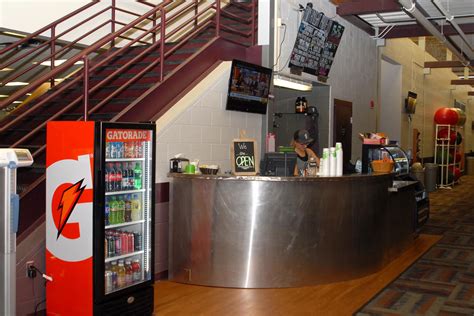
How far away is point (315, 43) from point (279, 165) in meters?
3.73

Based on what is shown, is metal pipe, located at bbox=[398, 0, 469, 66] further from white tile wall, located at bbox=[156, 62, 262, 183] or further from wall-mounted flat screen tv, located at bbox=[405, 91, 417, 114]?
wall-mounted flat screen tv, located at bbox=[405, 91, 417, 114]

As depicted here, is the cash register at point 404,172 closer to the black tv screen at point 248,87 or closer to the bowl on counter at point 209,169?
the black tv screen at point 248,87

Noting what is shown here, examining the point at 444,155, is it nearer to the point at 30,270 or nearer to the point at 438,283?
the point at 438,283

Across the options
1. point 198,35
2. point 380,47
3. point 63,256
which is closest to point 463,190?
point 380,47

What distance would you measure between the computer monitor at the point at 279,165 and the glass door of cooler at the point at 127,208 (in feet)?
5.07

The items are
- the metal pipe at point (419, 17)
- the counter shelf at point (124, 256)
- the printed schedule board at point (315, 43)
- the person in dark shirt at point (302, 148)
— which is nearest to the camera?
the counter shelf at point (124, 256)

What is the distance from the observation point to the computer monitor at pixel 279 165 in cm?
579

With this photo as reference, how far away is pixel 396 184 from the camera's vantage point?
23.6 ft

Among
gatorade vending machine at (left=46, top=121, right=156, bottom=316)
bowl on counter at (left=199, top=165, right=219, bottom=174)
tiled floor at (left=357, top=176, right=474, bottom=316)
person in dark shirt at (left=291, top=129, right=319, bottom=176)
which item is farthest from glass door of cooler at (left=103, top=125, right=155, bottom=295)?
person in dark shirt at (left=291, top=129, right=319, bottom=176)

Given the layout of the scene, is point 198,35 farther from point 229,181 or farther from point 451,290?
point 451,290

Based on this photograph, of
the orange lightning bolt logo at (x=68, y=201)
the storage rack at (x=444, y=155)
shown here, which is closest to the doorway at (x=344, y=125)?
the orange lightning bolt logo at (x=68, y=201)

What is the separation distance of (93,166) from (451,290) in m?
3.67

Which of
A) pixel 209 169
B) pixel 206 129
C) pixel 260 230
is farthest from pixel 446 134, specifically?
pixel 260 230

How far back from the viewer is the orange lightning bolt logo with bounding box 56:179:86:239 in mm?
4211
